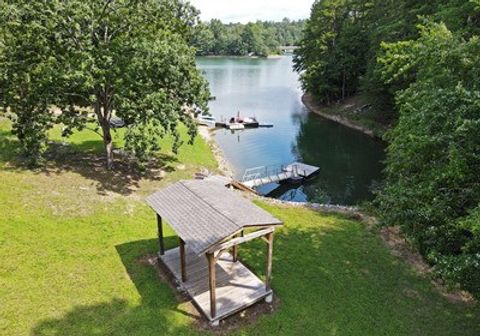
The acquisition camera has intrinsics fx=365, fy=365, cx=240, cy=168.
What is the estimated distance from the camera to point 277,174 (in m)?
22.4

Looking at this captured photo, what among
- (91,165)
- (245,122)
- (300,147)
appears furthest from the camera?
(245,122)

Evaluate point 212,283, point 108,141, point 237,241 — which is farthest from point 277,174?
point 212,283

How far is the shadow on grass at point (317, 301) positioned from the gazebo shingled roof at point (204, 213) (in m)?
2.02

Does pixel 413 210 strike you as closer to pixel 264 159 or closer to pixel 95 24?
pixel 95 24

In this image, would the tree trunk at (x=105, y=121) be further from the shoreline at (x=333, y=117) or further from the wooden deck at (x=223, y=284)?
the shoreline at (x=333, y=117)

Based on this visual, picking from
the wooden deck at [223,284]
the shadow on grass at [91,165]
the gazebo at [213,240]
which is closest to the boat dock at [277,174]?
the shadow on grass at [91,165]

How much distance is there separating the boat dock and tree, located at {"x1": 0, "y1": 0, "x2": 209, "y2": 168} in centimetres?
731

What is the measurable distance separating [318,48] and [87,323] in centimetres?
3736

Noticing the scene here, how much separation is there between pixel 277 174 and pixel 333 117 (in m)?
17.1

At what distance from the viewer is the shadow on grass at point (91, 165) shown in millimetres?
14383

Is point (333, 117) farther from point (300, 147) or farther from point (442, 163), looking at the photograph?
point (442, 163)

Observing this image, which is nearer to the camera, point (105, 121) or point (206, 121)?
point (105, 121)

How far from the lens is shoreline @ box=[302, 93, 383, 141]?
31069mm

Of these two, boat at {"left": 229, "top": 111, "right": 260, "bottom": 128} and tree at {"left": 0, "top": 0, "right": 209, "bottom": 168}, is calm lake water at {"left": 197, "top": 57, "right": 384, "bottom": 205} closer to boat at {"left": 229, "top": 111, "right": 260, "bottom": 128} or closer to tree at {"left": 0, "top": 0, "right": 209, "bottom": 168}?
boat at {"left": 229, "top": 111, "right": 260, "bottom": 128}
